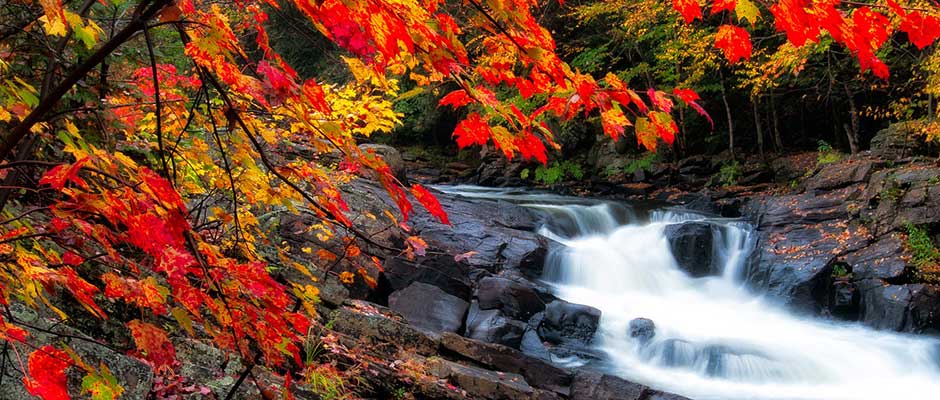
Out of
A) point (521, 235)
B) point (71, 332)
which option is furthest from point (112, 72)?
point (521, 235)

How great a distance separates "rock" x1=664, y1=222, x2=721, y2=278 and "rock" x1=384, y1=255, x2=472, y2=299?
16.2 ft

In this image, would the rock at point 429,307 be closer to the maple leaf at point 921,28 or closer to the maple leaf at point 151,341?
the maple leaf at point 151,341

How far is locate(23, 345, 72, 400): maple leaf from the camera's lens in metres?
1.58

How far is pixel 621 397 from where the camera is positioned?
6.43 metres

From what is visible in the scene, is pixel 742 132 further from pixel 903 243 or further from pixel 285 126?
pixel 285 126

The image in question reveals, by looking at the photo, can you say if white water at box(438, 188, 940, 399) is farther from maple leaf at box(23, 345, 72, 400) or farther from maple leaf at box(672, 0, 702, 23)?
maple leaf at box(23, 345, 72, 400)

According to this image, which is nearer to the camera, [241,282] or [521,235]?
[241,282]

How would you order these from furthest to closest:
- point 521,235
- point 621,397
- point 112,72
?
point 521,235, point 621,397, point 112,72

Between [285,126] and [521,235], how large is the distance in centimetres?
593

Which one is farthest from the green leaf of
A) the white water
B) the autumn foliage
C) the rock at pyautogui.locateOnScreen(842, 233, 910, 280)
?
the rock at pyautogui.locateOnScreen(842, 233, 910, 280)

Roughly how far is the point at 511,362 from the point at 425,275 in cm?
301

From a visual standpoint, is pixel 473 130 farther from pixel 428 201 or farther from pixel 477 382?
pixel 477 382

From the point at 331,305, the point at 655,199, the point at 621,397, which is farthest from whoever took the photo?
the point at 655,199

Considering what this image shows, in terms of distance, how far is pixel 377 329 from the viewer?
557 cm
